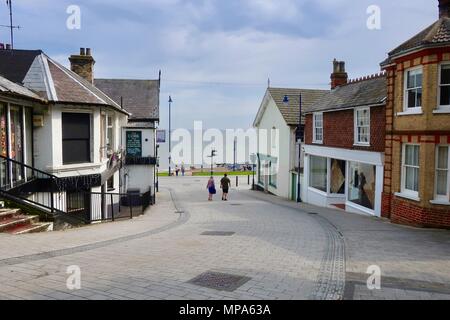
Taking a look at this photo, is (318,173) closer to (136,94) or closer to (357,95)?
(357,95)

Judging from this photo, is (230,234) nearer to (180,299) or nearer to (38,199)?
(180,299)

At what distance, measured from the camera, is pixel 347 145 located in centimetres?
2002

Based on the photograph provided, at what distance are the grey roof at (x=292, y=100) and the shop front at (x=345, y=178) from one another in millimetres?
4703

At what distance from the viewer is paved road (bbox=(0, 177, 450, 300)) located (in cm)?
598

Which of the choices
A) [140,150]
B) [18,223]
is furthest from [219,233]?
[140,150]

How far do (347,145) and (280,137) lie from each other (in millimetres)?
11313

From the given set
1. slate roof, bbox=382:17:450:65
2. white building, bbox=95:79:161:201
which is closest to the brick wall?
slate roof, bbox=382:17:450:65

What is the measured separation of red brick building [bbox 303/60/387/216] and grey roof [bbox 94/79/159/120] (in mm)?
11740

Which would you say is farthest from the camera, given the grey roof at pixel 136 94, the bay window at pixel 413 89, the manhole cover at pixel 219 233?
the grey roof at pixel 136 94

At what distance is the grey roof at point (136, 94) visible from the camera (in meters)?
28.8

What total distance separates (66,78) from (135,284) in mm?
12655

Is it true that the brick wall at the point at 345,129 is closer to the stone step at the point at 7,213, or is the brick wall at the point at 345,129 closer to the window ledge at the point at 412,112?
the window ledge at the point at 412,112

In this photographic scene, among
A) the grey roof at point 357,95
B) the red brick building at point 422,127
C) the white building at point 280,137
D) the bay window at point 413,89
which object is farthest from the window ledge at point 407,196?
the white building at point 280,137

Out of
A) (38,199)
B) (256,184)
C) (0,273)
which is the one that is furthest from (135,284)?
(256,184)
